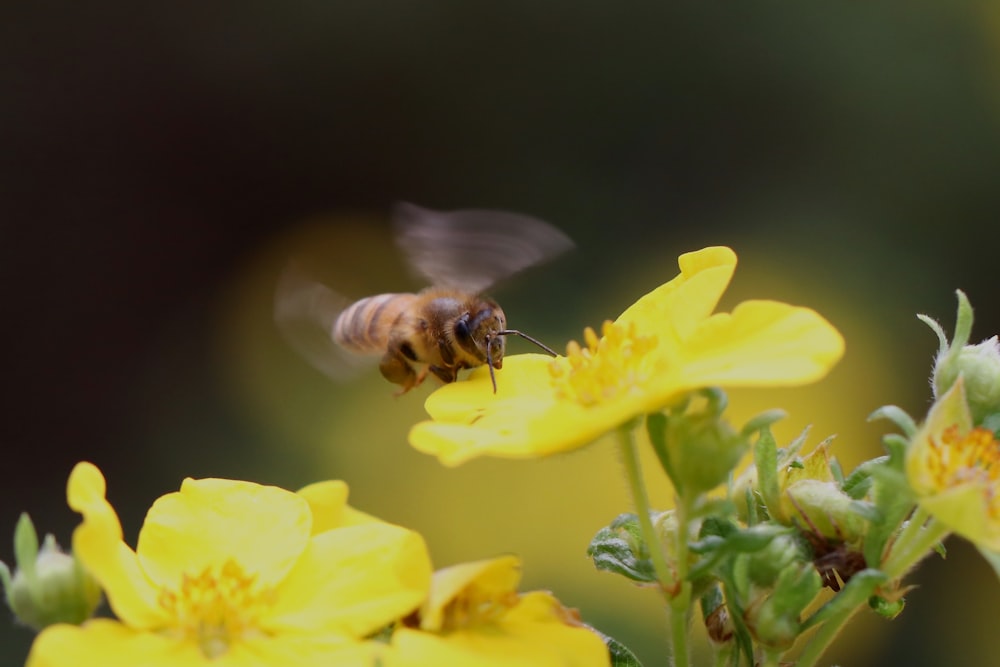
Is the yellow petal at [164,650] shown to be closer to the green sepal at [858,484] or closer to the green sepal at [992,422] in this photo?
the green sepal at [858,484]

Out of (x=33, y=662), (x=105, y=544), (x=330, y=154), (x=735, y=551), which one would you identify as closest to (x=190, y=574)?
(x=105, y=544)

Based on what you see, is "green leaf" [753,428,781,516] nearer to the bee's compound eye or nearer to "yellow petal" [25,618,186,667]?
the bee's compound eye

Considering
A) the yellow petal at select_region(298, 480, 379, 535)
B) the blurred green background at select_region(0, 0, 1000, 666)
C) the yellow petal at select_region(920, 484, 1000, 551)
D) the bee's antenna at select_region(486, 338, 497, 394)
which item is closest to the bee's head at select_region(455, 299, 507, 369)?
the bee's antenna at select_region(486, 338, 497, 394)

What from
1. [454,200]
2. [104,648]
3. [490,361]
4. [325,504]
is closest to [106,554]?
[104,648]

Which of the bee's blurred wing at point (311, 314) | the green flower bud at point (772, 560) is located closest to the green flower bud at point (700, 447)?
the green flower bud at point (772, 560)

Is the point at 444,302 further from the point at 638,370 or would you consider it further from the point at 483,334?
the point at 638,370

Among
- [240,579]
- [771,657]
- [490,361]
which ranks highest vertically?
[490,361]
